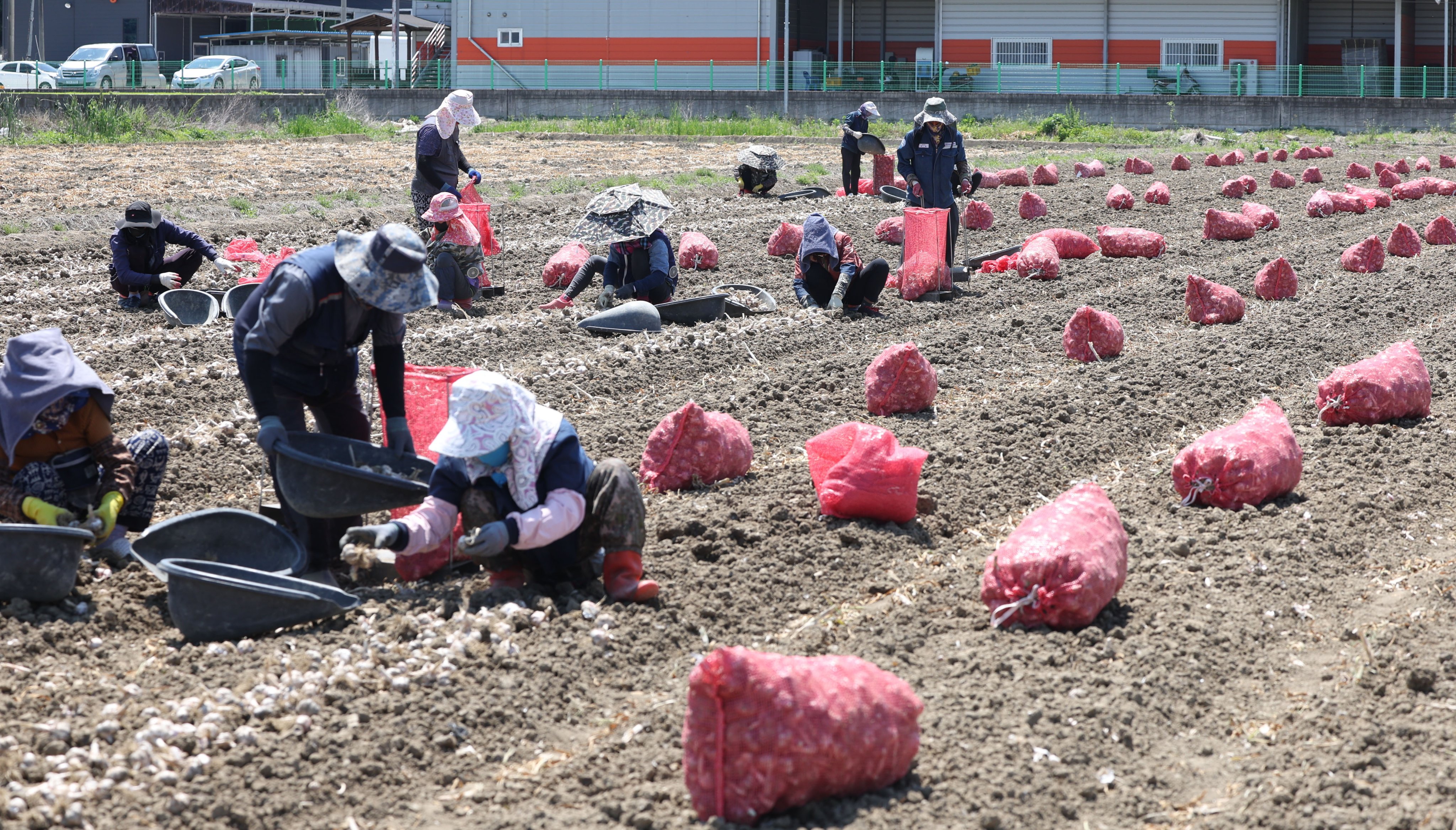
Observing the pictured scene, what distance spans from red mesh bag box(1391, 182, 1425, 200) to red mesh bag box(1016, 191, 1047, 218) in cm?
501

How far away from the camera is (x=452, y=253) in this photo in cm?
996

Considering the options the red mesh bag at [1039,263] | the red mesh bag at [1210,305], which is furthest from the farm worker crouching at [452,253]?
→ the red mesh bag at [1210,305]

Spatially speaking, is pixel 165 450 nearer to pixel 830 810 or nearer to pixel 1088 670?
pixel 830 810

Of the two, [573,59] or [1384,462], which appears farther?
[573,59]

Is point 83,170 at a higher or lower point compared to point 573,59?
lower

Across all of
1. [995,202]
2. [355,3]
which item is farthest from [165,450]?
[355,3]

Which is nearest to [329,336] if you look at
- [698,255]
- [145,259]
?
[145,259]

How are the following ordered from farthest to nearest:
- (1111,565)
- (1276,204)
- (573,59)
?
1. (573,59)
2. (1276,204)
3. (1111,565)

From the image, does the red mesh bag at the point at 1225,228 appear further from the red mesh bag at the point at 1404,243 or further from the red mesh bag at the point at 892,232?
the red mesh bag at the point at 892,232

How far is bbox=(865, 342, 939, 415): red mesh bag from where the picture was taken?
7023 millimetres

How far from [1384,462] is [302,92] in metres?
31.1

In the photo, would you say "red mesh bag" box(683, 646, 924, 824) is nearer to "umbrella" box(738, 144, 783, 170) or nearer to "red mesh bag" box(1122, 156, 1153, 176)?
"umbrella" box(738, 144, 783, 170)

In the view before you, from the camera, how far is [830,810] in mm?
3346

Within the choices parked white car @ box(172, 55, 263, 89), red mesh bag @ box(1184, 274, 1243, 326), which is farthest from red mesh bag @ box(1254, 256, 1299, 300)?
parked white car @ box(172, 55, 263, 89)
